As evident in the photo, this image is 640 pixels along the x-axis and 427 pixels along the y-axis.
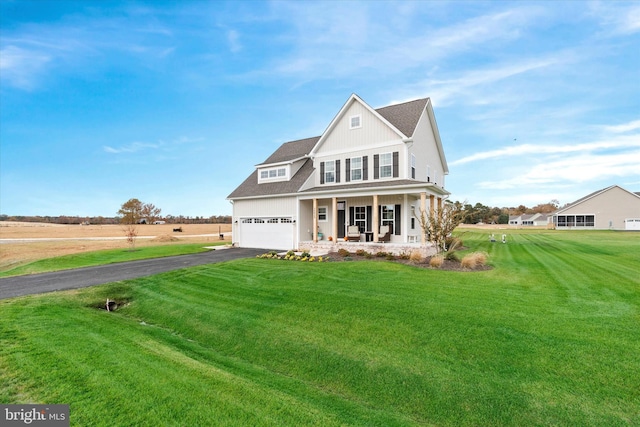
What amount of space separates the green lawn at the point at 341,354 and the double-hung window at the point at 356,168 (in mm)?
10594

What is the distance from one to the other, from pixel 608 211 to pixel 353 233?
53.1 m

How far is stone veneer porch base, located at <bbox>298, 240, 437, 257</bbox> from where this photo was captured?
48.3ft

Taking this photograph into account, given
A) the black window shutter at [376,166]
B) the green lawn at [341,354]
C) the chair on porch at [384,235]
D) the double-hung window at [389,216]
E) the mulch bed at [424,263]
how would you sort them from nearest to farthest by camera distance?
1. the green lawn at [341,354]
2. the mulch bed at [424,263]
3. the chair on porch at [384,235]
4. the double-hung window at [389,216]
5. the black window shutter at [376,166]

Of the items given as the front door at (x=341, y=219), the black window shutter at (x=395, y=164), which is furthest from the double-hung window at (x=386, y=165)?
the front door at (x=341, y=219)

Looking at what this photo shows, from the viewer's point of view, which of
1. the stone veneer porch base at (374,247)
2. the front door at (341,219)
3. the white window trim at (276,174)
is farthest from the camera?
the white window trim at (276,174)

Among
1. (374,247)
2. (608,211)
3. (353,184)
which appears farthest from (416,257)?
(608,211)

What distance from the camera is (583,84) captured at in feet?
52.9

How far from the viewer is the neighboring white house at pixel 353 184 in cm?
1728

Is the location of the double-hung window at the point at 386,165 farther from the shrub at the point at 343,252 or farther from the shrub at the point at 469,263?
the shrub at the point at 469,263

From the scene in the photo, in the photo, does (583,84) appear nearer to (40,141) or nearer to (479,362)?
(479,362)

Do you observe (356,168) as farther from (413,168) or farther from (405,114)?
(405,114)

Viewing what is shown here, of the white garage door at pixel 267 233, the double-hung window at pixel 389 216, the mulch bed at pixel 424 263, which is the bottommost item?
the mulch bed at pixel 424 263

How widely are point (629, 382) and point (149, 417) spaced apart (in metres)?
6.52

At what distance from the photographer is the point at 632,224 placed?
44844mm
